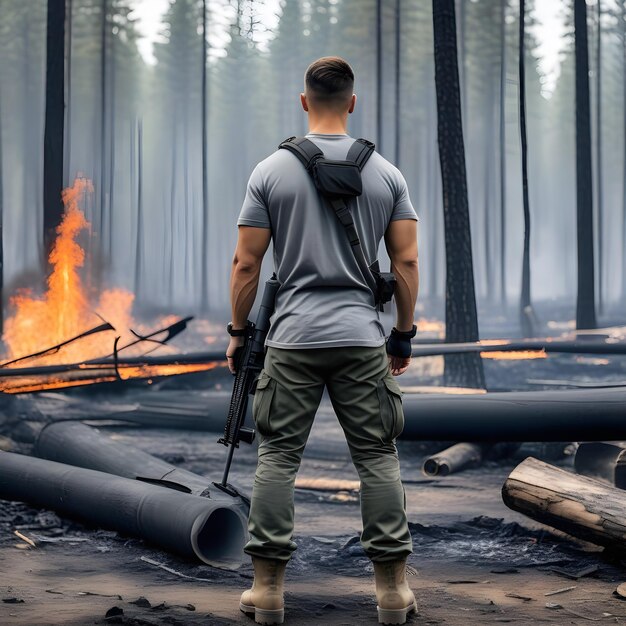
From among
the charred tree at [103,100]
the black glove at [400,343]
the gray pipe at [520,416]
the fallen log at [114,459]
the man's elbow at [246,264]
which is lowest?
the fallen log at [114,459]

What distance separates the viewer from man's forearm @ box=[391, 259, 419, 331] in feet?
12.6

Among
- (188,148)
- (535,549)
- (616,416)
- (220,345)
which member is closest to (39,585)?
(535,549)

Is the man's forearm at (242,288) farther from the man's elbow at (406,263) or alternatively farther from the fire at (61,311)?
the fire at (61,311)

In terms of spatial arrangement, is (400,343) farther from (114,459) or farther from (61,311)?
(61,311)

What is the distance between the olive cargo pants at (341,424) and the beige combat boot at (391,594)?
2.1 inches

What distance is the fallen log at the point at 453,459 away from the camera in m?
7.60

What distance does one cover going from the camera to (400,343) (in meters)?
3.97

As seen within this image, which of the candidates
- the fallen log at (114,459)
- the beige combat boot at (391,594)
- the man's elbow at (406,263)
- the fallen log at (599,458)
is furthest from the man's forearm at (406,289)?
the fallen log at (599,458)

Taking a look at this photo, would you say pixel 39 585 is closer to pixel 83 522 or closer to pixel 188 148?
pixel 83 522

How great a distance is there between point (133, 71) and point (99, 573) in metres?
37.2

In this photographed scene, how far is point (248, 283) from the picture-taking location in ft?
12.4

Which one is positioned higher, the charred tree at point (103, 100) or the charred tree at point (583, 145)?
the charred tree at point (103, 100)

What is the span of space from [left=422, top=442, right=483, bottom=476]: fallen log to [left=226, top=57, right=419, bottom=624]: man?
397 cm

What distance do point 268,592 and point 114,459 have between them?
3.34 m
